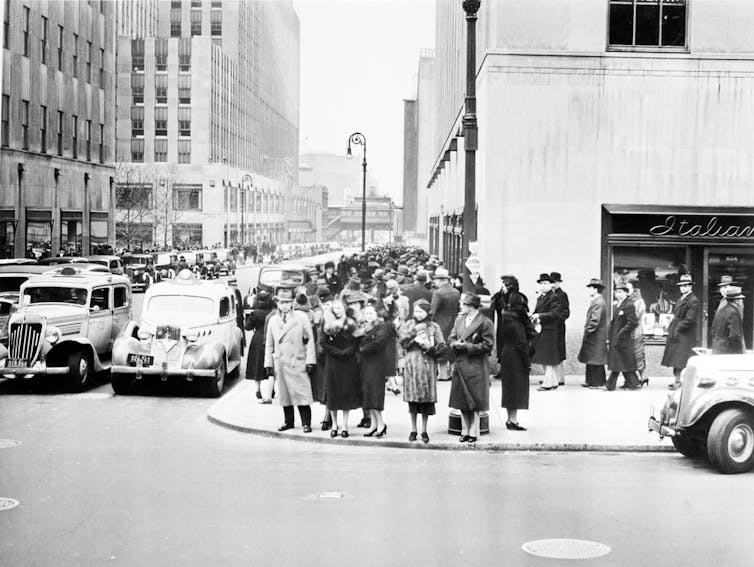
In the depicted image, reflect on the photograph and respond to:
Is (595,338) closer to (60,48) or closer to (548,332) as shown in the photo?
(548,332)

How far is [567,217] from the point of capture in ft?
68.8

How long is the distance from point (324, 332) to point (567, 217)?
9.68 m

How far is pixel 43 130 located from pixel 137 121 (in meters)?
57.8

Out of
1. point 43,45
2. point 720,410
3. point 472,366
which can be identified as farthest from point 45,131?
point 720,410

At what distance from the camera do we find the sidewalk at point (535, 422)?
39.9 ft

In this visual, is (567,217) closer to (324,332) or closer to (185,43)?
(324,332)

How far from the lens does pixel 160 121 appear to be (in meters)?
109

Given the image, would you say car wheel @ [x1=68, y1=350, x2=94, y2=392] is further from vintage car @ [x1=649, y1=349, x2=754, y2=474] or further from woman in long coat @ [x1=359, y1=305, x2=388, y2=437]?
vintage car @ [x1=649, y1=349, x2=754, y2=474]

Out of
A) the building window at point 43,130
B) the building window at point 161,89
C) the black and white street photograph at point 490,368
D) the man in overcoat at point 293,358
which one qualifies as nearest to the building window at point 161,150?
the building window at point 161,89

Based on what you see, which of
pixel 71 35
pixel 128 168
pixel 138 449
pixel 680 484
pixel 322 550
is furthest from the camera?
pixel 128 168

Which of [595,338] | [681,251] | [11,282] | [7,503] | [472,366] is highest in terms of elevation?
[681,251]

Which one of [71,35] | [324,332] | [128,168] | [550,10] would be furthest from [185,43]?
[324,332]

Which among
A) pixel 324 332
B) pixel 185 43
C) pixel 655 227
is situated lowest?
pixel 324 332

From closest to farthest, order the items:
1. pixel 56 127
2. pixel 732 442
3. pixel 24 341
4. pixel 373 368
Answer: pixel 732 442 < pixel 373 368 < pixel 24 341 < pixel 56 127
